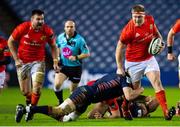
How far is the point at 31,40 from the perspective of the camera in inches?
455

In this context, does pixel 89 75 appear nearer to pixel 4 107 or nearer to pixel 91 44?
pixel 91 44

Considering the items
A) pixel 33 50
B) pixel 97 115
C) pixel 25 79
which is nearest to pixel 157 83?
pixel 97 115

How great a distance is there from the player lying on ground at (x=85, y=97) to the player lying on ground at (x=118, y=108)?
25.5 inches

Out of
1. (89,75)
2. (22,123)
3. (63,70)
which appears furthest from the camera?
(89,75)

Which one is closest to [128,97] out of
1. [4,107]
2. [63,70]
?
[63,70]

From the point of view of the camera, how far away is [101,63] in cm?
2147

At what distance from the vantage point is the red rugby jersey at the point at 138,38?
10375mm

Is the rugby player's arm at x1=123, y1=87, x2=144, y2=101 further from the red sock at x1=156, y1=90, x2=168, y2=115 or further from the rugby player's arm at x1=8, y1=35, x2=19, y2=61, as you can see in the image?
the rugby player's arm at x1=8, y1=35, x2=19, y2=61

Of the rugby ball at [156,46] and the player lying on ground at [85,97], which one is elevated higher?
the rugby ball at [156,46]

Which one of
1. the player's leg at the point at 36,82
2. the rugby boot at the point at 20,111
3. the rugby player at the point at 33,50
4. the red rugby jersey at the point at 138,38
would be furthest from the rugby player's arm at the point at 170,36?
the rugby boot at the point at 20,111

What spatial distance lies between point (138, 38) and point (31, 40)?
2.03 metres

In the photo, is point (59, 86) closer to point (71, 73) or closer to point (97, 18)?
point (71, 73)

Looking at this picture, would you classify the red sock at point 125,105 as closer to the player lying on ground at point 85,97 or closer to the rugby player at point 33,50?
the player lying on ground at point 85,97

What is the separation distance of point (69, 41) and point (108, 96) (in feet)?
10.7
